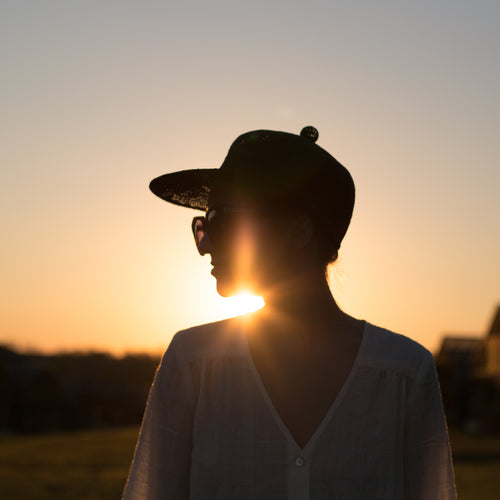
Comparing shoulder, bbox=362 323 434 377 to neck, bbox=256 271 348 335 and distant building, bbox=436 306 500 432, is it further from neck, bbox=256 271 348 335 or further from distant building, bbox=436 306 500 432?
distant building, bbox=436 306 500 432

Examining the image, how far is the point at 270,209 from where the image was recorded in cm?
224

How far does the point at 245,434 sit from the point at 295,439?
0.52 ft

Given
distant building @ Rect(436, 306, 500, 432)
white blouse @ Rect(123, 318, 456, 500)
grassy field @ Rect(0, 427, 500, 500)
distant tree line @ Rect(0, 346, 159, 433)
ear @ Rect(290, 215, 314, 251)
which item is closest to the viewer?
white blouse @ Rect(123, 318, 456, 500)

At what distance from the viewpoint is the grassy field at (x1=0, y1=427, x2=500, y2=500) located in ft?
48.0

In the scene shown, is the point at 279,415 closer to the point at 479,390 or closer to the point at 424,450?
the point at 424,450

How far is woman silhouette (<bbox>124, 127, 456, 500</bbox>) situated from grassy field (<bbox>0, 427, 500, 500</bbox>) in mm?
12697

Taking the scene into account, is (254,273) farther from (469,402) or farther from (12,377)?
(469,402)

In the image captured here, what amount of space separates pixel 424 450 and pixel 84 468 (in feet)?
58.8

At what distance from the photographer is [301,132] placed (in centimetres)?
243

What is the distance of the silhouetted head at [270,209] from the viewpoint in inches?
88.3

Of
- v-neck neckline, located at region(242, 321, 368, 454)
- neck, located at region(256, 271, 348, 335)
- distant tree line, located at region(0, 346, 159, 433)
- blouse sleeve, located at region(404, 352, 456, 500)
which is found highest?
neck, located at region(256, 271, 348, 335)

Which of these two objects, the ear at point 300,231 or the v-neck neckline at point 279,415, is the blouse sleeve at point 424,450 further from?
the ear at point 300,231

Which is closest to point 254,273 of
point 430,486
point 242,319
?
point 242,319

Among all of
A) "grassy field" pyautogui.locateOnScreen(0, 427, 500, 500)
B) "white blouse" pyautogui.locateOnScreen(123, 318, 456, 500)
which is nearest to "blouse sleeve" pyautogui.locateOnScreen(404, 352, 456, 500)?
"white blouse" pyautogui.locateOnScreen(123, 318, 456, 500)
